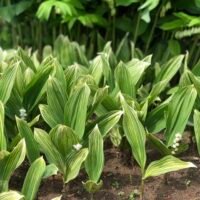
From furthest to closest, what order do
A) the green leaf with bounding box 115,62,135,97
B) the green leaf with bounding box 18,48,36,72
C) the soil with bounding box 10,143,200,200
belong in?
1. the green leaf with bounding box 18,48,36,72
2. the green leaf with bounding box 115,62,135,97
3. the soil with bounding box 10,143,200,200

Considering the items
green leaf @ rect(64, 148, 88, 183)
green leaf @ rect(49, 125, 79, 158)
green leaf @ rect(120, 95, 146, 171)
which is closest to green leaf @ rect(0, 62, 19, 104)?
green leaf @ rect(49, 125, 79, 158)

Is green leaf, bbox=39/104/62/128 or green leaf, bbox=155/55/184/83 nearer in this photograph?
green leaf, bbox=39/104/62/128

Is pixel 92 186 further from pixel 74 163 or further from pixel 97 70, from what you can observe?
pixel 97 70

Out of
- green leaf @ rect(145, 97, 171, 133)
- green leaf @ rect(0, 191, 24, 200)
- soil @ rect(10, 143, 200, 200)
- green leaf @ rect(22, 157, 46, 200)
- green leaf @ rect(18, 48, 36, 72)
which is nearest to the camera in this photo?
green leaf @ rect(0, 191, 24, 200)

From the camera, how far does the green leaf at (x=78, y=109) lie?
2.71 metres

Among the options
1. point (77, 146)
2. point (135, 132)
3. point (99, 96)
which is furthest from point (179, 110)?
point (77, 146)

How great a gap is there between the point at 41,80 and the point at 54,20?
51.2 inches

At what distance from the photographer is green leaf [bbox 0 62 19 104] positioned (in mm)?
2824

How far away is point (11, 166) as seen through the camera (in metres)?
2.56

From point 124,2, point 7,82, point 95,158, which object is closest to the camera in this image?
point 95,158

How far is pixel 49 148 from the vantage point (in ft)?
8.66

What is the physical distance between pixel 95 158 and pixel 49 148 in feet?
0.72

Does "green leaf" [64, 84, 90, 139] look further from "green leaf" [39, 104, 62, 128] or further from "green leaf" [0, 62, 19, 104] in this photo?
"green leaf" [0, 62, 19, 104]

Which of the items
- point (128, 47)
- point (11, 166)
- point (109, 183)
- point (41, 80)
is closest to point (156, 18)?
point (128, 47)
